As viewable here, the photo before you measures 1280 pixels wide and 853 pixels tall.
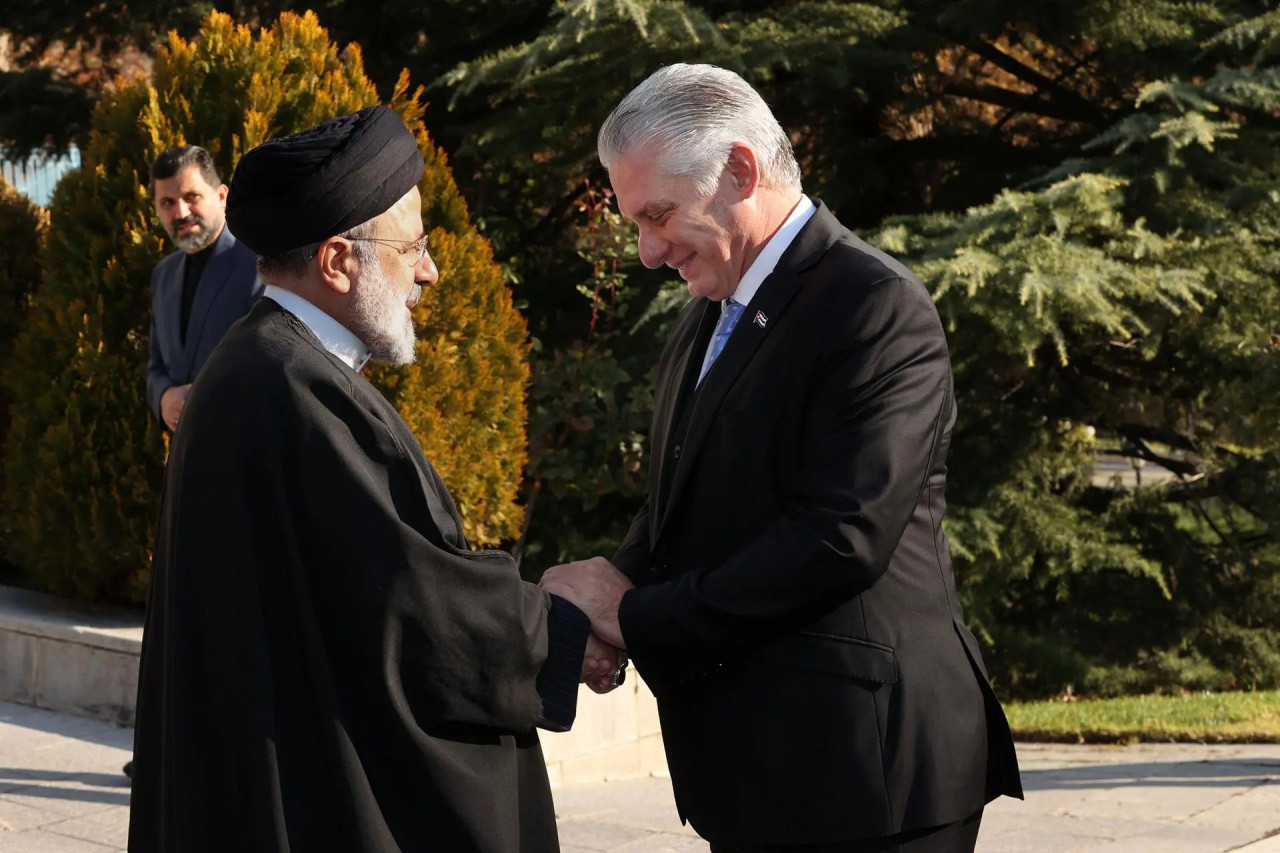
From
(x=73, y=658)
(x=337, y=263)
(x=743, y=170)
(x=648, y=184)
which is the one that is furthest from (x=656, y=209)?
(x=73, y=658)

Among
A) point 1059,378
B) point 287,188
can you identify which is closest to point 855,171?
point 1059,378

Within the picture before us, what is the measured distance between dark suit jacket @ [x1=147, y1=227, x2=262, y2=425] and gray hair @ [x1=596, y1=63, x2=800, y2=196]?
2724 mm

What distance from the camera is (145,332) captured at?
636 cm

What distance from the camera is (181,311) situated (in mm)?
5332

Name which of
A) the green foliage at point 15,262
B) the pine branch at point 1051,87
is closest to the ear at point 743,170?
the pine branch at point 1051,87

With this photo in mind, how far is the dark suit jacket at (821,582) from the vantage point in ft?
7.48

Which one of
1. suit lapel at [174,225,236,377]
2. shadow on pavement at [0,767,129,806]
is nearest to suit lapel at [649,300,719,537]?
suit lapel at [174,225,236,377]

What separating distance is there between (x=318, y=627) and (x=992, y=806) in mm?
3668

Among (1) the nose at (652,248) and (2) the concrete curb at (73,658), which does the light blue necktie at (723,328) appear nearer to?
(1) the nose at (652,248)

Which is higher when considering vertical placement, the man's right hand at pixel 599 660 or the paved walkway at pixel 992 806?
the man's right hand at pixel 599 660

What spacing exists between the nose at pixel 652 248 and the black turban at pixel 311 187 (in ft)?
1.37

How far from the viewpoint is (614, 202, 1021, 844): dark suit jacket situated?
2.28 meters

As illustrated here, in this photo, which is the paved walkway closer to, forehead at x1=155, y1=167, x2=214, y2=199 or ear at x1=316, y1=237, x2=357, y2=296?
forehead at x1=155, y1=167, x2=214, y2=199

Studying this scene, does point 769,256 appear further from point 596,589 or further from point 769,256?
point 596,589
